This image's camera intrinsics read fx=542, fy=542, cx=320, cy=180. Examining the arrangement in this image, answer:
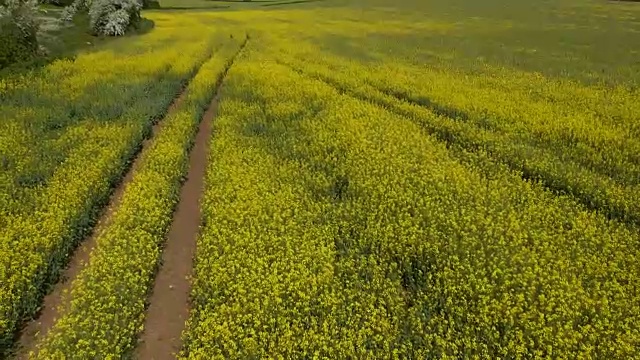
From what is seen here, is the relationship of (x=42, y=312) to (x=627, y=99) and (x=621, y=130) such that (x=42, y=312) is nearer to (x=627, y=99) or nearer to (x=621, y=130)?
(x=621, y=130)

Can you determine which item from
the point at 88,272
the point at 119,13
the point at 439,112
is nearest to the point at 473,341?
the point at 88,272

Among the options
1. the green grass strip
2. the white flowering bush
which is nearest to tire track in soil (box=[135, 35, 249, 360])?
the green grass strip

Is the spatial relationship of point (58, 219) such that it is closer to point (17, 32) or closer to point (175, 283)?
point (175, 283)

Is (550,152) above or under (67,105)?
under

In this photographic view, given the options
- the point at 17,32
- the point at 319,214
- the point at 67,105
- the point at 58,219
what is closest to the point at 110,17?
the point at 17,32

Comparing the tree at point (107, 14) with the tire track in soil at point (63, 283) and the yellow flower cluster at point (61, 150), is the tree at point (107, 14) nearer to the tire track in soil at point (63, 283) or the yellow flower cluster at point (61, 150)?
the yellow flower cluster at point (61, 150)

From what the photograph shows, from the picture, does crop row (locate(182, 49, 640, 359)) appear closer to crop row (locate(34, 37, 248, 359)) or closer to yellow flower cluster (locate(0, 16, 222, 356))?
crop row (locate(34, 37, 248, 359))

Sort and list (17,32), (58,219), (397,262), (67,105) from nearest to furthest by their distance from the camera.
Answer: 1. (397,262)
2. (58,219)
3. (67,105)
4. (17,32)
